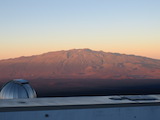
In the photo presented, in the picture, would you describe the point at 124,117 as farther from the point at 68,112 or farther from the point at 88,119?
the point at 68,112

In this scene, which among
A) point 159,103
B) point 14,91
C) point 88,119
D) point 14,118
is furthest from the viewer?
point 14,91

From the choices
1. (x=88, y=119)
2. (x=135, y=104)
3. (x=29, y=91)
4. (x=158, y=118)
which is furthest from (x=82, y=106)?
(x=29, y=91)

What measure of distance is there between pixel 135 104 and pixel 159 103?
2.56 m

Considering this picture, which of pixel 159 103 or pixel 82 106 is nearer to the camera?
pixel 82 106

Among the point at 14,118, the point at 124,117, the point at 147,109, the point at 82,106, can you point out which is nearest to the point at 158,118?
the point at 147,109

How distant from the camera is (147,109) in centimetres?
2439

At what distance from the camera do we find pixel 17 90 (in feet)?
106

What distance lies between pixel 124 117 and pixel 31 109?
8.66 metres

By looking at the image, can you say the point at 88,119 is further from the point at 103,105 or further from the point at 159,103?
the point at 159,103

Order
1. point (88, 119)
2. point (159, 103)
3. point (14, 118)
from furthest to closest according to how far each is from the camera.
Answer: point (159, 103)
point (88, 119)
point (14, 118)

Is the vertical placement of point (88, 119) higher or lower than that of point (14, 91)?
lower

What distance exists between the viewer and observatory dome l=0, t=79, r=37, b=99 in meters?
32.0

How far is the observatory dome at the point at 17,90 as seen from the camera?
31953mm

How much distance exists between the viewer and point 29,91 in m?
33.2
